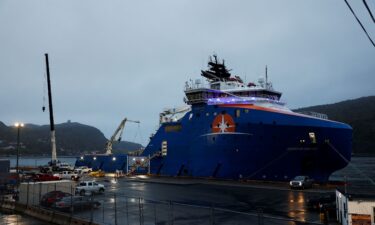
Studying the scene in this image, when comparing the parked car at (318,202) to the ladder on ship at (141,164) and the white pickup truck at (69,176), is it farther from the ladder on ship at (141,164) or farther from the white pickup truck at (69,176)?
the white pickup truck at (69,176)

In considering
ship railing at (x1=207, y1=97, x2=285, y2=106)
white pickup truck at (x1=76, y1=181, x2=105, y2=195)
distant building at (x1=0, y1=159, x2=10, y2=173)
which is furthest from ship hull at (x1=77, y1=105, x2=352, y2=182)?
distant building at (x1=0, y1=159, x2=10, y2=173)

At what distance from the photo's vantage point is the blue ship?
32719 mm

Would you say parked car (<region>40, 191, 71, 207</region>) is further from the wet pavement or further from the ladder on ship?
the ladder on ship

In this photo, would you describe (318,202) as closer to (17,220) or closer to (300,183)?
(300,183)

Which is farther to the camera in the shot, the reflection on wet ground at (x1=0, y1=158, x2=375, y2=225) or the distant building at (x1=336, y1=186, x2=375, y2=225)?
the reflection on wet ground at (x1=0, y1=158, x2=375, y2=225)

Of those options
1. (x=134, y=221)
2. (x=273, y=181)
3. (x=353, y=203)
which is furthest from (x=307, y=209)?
(x=273, y=181)

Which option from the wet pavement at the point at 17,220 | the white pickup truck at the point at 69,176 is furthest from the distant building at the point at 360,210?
the white pickup truck at the point at 69,176

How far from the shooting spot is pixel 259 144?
3416 cm

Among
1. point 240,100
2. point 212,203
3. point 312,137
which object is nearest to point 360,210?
point 212,203

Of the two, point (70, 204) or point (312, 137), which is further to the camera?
point (312, 137)

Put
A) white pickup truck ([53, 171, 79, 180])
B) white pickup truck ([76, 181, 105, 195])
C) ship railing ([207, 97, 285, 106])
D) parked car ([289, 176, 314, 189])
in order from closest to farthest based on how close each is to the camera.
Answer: parked car ([289, 176, 314, 189]) < white pickup truck ([76, 181, 105, 195]) < ship railing ([207, 97, 285, 106]) < white pickup truck ([53, 171, 79, 180])

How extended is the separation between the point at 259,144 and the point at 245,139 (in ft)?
5.13

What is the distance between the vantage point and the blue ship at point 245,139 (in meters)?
32.7

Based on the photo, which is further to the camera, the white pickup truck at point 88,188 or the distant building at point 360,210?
the white pickup truck at point 88,188
